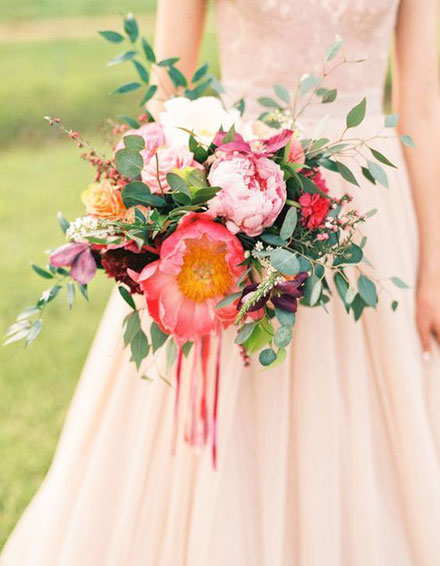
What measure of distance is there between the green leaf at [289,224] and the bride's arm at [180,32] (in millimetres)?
540

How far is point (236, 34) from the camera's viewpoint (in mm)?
1715

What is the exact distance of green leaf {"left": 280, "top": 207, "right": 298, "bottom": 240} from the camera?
126 centimetres

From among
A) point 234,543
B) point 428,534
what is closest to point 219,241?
point 234,543

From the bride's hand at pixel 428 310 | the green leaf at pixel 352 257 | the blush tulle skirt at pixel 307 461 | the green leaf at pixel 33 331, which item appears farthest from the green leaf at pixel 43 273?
the bride's hand at pixel 428 310

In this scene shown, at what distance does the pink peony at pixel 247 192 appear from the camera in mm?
1229

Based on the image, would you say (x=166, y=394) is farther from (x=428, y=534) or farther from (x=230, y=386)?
(x=428, y=534)

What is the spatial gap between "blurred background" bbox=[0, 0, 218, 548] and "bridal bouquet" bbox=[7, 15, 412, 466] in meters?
0.18

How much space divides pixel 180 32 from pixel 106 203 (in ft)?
1.73

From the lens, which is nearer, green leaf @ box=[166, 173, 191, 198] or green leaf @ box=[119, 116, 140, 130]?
green leaf @ box=[166, 173, 191, 198]

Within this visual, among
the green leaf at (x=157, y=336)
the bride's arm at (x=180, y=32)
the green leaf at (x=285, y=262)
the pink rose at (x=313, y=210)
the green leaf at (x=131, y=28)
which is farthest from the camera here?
the bride's arm at (x=180, y=32)

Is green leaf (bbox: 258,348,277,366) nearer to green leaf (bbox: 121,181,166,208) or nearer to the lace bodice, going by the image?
green leaf (bbox: 121,181,166,208)

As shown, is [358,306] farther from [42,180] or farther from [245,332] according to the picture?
[42,180]

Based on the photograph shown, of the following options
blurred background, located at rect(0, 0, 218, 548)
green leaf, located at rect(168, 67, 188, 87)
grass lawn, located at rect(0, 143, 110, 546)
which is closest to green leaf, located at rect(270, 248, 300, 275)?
blurred background, located at rect(0, 0, 218, 548)

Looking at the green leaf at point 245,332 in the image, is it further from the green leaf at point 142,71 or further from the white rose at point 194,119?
the green leaf at point 142,71
